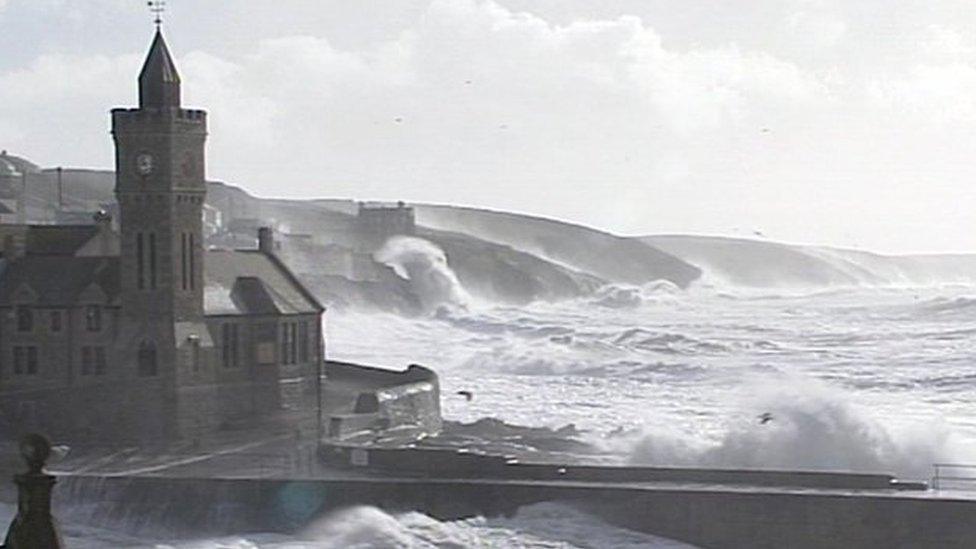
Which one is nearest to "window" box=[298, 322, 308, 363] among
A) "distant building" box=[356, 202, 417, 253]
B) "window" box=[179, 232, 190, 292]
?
"window" box=[179, 232, 190, 292]

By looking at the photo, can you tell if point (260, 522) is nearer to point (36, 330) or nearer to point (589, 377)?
point (36, 330)

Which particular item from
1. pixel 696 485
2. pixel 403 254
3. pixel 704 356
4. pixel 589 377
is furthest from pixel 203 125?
pixel 403 254

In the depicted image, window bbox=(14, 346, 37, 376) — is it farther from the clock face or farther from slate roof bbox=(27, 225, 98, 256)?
the clock face

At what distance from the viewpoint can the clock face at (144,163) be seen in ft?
121

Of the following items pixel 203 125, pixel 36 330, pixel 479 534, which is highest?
pixel 203 125

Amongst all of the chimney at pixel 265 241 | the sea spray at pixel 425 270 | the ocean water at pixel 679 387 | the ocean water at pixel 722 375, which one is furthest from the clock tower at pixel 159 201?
the sea spray at pixel 425 270

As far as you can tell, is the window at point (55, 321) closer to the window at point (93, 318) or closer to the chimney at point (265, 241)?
the window at point (93, 318)

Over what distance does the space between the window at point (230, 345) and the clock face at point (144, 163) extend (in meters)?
3.95

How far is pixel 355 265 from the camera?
10350 cm

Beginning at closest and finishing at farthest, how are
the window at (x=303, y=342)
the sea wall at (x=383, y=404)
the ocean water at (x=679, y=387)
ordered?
1. the ocean water at (x=679, y=387)
2. the sea wall at (x=383, y=404)
3. the window at (x=303, y=342)

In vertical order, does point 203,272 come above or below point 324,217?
below

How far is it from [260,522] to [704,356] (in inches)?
1555

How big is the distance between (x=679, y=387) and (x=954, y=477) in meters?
22.3

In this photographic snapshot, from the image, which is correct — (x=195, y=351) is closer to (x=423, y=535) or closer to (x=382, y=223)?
(x=423, y=535)
